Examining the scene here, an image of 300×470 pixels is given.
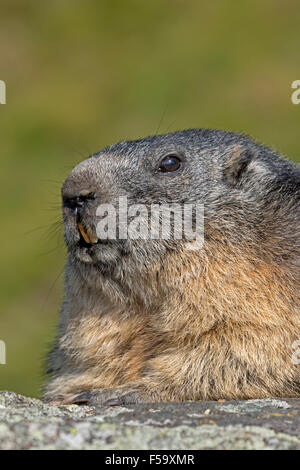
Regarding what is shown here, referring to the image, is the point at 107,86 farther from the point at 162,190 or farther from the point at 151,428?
the point at 151,428

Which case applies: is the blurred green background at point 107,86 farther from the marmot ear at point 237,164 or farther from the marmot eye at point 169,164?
the marmot eye at point 169,164

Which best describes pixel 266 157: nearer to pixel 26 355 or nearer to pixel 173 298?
pixel 173 298

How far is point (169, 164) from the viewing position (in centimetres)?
792

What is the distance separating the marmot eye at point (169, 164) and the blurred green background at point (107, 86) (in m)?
10.9

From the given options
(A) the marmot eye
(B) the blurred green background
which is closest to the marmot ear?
(A) the marmot eye

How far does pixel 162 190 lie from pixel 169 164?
38 centimetres

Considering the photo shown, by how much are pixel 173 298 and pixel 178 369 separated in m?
0.63

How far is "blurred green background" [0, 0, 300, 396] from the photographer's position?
68.5ft

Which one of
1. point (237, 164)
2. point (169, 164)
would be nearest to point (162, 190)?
point (169, 164)

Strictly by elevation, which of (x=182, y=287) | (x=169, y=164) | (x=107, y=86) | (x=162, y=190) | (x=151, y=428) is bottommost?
(x=151, y=428)

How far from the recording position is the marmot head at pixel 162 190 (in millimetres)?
7285

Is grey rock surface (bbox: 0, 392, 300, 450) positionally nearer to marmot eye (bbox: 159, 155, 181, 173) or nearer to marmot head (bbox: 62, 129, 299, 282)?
marmot head (bbox: 62, 129, 299, 282)

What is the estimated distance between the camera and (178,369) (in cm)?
704
